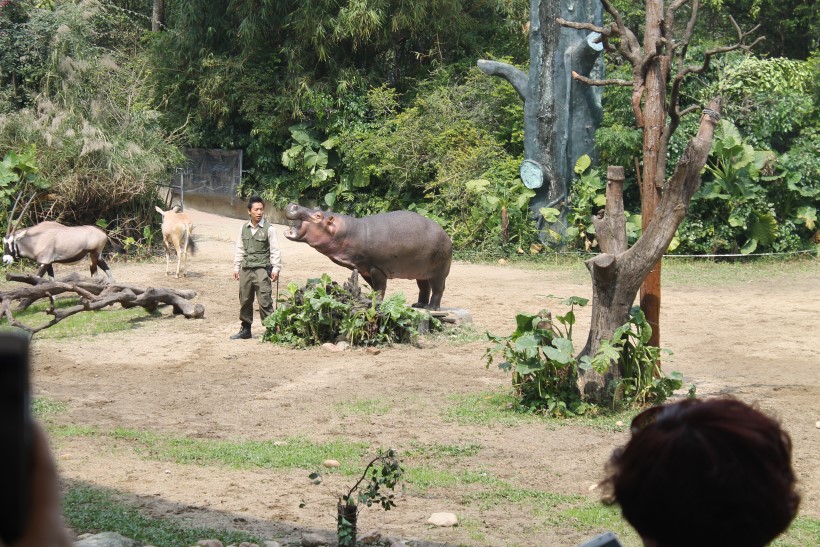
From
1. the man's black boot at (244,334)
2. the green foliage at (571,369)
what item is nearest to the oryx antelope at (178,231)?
the man's black boot at (244,334)

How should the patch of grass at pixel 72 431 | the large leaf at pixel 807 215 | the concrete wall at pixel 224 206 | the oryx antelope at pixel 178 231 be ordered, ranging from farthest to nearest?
the concrete wall at pixel 224 206, the large leaf at pixel 807 215, the oryx antelope at pixel 178 231, the patch of grass at pixel 72 431

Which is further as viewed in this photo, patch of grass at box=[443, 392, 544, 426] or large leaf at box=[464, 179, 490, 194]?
large leaf at box=[464, 179, 490, 194]

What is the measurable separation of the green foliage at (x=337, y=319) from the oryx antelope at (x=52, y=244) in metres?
4.18

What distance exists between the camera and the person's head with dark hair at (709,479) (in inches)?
56.9

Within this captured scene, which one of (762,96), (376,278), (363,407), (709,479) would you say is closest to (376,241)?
(376,278)

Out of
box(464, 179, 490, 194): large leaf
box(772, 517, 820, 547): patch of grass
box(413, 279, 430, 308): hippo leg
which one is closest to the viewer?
box(772, 517, 820, 547): patch of grass

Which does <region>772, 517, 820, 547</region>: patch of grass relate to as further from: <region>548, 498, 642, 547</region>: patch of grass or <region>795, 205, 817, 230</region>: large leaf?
<region>795, 205, 817, 230</region>: large leaf

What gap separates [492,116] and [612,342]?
1492cm

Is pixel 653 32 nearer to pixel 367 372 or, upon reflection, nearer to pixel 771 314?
pixel 367 372

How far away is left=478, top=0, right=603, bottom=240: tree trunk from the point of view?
19594 mm

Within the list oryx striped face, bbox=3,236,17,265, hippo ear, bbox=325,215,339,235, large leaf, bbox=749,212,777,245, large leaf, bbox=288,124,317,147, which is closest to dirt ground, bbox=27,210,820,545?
hippo ear, bbox=325,215,339,235

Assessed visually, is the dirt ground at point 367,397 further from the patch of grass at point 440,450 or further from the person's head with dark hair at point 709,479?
the person's head with dark hair at point 709,479

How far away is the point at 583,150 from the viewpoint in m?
20.2

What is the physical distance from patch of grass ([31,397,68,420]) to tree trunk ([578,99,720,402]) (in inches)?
173
